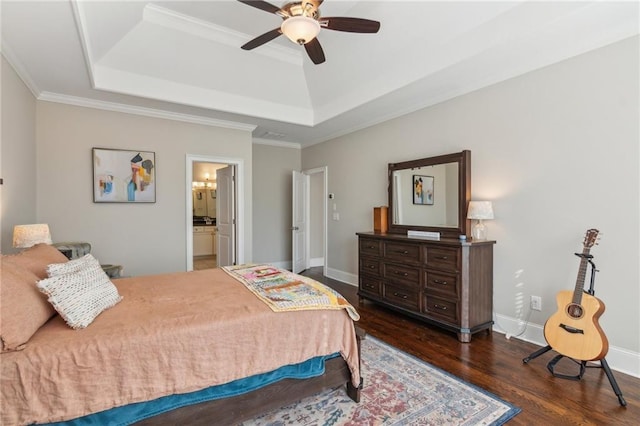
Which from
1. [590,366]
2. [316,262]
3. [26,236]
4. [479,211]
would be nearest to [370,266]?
[479,211]

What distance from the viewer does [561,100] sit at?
2.85 m

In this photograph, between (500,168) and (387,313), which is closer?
(500,168)

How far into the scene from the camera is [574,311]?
2410mm

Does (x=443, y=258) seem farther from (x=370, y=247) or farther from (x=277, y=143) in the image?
(x=277, y=143)

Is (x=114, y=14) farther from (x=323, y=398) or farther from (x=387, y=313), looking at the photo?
(x=387, y=313)

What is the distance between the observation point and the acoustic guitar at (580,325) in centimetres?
226

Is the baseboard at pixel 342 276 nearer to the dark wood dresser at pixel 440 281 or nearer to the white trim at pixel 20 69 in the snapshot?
the dark wood dresser at pixel 440 281

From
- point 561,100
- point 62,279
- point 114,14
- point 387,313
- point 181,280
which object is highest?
point 114,14

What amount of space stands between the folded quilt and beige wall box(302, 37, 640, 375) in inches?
79.7

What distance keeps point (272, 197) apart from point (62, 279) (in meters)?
4.82

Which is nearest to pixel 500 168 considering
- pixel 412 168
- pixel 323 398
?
pixel 412 168

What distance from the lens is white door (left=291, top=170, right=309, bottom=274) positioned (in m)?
A: 6.14

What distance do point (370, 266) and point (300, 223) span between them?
234cm

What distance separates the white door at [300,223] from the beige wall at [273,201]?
34 centimetres
